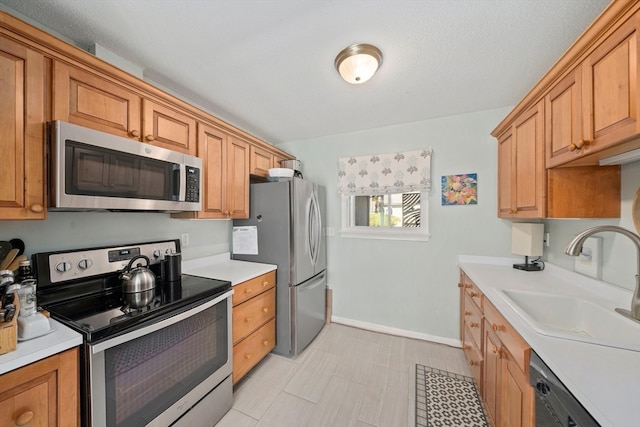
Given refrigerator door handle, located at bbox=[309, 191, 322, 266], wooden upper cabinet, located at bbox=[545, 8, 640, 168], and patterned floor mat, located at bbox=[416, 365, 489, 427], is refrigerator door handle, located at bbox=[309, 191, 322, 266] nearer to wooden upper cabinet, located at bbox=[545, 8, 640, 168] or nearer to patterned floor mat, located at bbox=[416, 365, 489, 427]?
patterned floor mat, located at bbox=[416, 365, 489, 427]

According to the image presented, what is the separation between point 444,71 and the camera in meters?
1.65

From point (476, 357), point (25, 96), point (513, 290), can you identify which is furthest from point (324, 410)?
point (25, 96)

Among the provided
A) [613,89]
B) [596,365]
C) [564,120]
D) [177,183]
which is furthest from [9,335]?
[564,120]

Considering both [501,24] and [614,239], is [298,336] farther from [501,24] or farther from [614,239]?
[501,24]

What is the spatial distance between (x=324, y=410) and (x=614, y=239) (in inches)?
82.1

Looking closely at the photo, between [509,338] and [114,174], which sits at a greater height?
[114,174]

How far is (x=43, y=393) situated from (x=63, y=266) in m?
0.71

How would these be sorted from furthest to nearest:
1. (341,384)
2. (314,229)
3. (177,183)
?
1. (314,229)
2. (341,384)
3. (177,183)

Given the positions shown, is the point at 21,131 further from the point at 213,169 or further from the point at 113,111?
the point at 213,169

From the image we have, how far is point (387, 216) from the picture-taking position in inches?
108

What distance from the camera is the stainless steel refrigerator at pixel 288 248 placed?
7.17 feet

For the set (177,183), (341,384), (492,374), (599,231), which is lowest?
(341,384)

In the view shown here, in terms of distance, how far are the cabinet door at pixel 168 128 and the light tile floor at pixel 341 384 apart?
1.89m

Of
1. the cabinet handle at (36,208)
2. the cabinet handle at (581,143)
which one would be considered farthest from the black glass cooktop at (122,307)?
the cabinet handle at (581,143)
